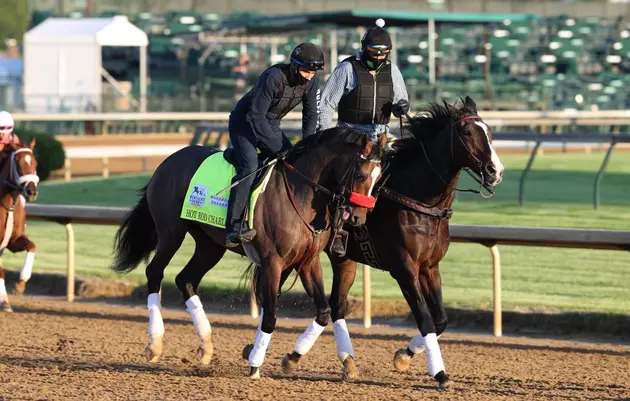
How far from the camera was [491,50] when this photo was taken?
37438 millimetres

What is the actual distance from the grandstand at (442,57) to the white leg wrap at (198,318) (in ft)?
69.5

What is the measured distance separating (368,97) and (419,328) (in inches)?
62.1

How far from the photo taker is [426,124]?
742 centimetres

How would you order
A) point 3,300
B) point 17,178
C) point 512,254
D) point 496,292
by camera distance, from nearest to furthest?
point 496,292 → point 3,300 → point 17,178 → point 512,254

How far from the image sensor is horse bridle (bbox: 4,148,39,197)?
1042cm

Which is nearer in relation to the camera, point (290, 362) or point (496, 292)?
point (290, 362)

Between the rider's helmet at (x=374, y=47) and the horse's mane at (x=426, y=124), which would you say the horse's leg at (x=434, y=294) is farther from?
the rider's helmet at (x=374, y=47)

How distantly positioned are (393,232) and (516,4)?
130 ft

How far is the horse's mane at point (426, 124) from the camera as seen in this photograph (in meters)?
7.31

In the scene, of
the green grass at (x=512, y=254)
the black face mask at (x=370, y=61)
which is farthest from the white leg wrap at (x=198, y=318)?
the green grass at (x=512, y=254)

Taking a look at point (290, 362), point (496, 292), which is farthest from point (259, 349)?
point (496, 292)

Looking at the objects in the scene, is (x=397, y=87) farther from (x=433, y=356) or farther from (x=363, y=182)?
(x=433, y=356)

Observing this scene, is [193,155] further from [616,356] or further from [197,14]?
[197,14]

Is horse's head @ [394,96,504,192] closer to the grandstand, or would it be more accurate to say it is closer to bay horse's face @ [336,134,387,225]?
bay horse's face @ [336,134,387,225]
